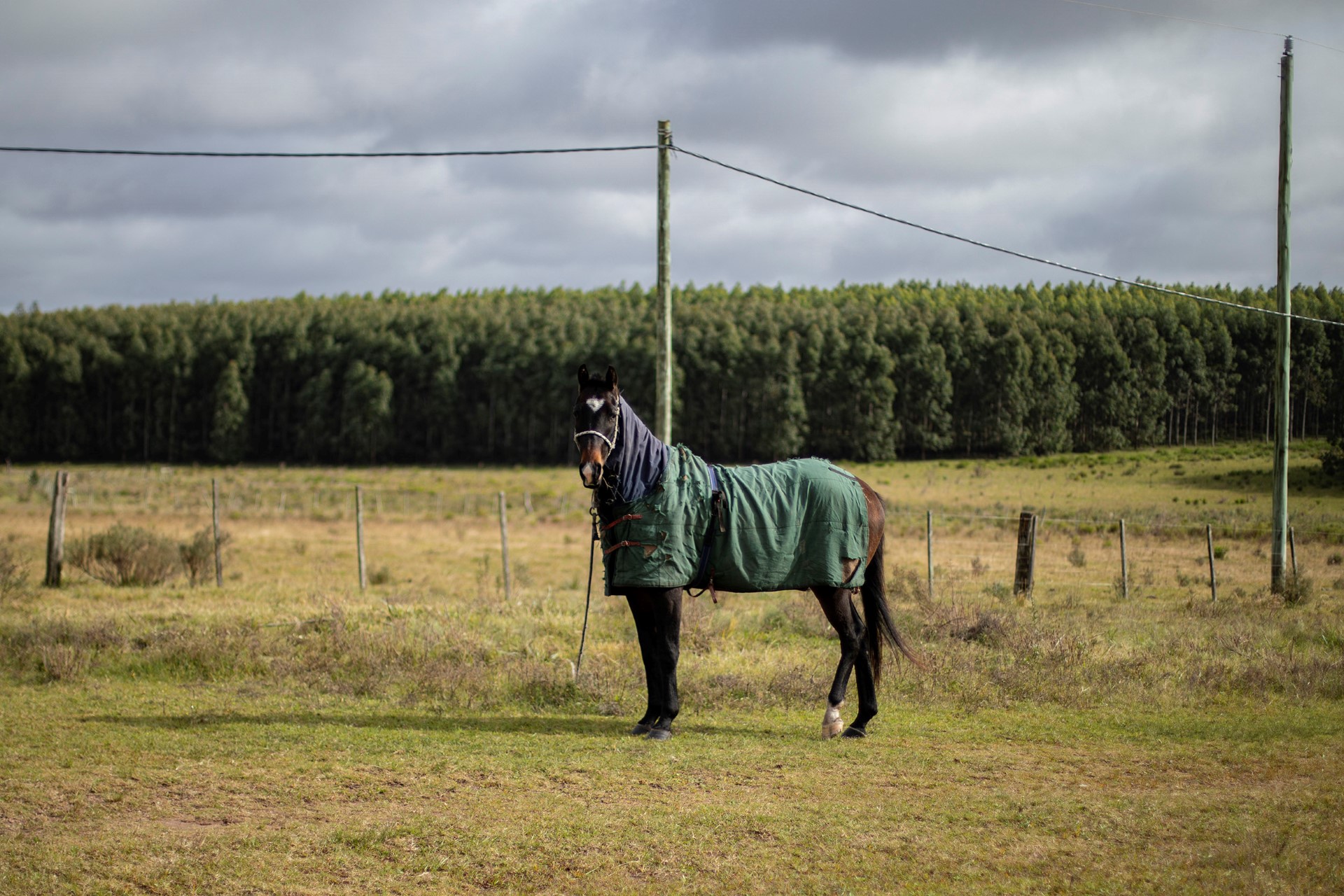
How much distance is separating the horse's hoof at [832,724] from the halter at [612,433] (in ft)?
8.05

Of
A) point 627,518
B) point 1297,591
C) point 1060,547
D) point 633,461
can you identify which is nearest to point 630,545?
point 627,518

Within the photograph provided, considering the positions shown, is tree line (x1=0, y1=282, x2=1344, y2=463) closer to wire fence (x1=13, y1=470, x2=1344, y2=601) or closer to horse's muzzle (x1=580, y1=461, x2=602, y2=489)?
wire fence (x1=13, y1=470, x2=1344, y2=601)

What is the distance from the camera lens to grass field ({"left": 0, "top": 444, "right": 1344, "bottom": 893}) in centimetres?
451

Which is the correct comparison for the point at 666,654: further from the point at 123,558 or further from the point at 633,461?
the point at 123,558

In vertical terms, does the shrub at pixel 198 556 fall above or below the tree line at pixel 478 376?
below

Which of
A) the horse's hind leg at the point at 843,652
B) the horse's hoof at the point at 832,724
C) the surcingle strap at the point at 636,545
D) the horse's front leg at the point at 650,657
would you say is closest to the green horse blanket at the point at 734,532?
the surcingle strap at the point at 636,545

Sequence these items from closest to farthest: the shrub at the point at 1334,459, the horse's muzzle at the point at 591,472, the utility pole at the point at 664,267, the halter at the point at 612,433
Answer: the horse's muzzle at the point at 591,472, the halter at the point at 612,433, the utility pole at the point at 664,267, the shrub at the point at 1334,459

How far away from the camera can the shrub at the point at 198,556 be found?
17094mm

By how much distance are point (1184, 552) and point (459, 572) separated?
49.8 ft

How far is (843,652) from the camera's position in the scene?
704 cm

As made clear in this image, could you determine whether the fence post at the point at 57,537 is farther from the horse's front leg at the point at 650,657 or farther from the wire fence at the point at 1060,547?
the horse's front leg at the point at 650,657

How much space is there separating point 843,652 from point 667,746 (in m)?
1.42

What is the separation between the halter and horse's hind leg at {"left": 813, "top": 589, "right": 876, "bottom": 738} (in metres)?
1.88

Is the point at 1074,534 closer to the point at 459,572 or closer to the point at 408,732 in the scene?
the point at 459,572
